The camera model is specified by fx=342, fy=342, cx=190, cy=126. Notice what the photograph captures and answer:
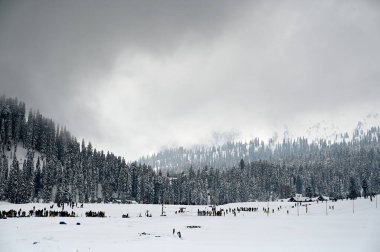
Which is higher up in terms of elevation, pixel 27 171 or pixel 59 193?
pixel 27 171

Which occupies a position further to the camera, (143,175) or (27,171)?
(143,175)

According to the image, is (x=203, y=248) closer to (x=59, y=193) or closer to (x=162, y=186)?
(x=59, y=193)

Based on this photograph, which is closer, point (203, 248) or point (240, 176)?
point (203, 248)

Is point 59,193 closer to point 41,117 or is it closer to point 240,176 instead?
point 41,117

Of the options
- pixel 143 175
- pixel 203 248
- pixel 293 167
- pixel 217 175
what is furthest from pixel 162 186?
pixel 203 248

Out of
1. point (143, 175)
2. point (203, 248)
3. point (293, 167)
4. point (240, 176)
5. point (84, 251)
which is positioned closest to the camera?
point (84, 251)

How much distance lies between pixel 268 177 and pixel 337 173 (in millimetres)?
34854

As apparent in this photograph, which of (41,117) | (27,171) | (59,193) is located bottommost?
(59,193)

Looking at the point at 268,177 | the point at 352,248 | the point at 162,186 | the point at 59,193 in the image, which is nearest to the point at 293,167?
the point at 268,177

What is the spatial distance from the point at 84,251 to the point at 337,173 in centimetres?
17472

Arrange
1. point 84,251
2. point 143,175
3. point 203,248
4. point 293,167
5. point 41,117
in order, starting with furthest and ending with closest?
point 293,167 → point 41,117 → point 143,175 → point 203,248 → point 84,251

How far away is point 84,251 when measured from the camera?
20.1 m

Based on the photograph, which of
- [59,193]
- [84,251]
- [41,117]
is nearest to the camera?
[84,251]

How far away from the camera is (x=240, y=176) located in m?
166
